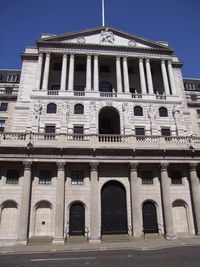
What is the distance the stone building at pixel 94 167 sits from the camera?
27391 millimetres

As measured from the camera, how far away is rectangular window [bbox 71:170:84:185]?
96.8ft

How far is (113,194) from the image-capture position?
29.6m

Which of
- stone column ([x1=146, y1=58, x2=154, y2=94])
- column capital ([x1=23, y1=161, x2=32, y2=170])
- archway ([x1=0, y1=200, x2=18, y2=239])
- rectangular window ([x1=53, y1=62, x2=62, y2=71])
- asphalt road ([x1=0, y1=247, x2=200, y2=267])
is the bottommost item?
asphalt road ([x1=0, y1=247, x2=200, y2=267])

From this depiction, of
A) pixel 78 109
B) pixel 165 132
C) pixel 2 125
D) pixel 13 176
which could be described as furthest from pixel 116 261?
pixel 2 125

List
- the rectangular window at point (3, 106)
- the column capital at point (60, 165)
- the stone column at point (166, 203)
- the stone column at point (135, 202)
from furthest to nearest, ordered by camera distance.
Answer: the rectangular window at point (3, 106)
the column capital at point (60, 165)
the stone column at point (166, 203)
the stone column at point (135, 202)

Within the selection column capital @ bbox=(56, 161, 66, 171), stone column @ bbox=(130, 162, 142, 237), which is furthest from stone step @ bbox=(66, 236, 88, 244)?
column capital @ bbox=(56, 161, 66, 171)

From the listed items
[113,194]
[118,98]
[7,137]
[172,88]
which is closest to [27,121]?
[7,137]

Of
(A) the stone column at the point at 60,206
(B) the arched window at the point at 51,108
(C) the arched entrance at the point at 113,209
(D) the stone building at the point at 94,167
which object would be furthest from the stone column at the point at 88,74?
(C) the arched entrance at the point at 113,209

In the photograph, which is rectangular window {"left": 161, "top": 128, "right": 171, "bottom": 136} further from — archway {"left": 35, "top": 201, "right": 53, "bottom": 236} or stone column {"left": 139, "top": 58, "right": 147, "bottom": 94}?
archway {"left": 35, "top": 201, "right": 53, "bottom": 236}

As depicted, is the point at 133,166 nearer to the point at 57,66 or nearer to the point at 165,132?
the point at 165,132

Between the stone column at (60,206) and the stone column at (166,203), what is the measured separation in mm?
11446

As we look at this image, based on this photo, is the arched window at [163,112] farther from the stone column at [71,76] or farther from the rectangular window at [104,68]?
the stone column at [71,76]

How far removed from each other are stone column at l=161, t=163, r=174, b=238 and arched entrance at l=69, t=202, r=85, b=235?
9371 millimetres

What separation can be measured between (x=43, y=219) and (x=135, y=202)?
34.7 feet
